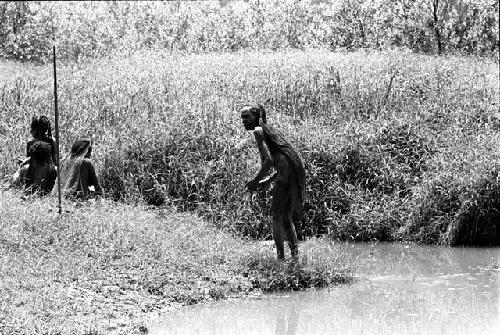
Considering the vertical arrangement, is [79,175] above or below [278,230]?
above

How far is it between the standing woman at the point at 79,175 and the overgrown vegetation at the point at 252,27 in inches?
448

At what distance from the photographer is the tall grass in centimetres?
1241

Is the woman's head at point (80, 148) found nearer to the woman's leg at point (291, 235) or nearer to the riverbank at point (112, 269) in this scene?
the riverbank at point (112, 269)

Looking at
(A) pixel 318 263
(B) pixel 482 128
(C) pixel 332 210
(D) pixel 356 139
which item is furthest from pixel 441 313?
(B) pixel 482 128

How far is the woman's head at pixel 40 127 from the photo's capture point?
35.8ft

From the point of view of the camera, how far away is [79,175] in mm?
10766

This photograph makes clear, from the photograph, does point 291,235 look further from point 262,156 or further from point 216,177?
point 216,177

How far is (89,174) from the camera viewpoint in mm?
10836

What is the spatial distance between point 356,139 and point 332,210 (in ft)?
5.11

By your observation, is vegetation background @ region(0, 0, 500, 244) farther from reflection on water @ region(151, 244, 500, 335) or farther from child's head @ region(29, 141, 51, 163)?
reflection on water @ region(151, 244, 500, 335)

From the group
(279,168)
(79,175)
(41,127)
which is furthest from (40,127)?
(279,168)

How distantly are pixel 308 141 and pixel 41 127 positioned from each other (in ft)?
14.9

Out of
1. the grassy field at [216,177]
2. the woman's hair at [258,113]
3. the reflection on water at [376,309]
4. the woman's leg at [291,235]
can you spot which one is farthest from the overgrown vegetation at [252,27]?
the reflection on water at [376,309]

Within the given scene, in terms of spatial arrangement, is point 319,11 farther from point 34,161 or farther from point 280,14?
point 34,161
